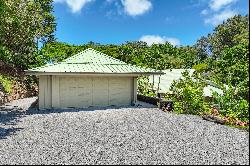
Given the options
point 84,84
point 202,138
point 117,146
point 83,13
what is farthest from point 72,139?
point 84,84

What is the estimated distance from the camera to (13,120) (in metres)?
14.9

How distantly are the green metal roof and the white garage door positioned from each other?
651 millimetres

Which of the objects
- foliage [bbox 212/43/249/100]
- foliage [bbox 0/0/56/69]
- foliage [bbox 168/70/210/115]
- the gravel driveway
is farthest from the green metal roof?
foliage [bbox 0/0/56/69]

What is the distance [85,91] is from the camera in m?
19.8

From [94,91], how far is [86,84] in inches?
26.4

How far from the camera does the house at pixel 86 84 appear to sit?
61.7 ft

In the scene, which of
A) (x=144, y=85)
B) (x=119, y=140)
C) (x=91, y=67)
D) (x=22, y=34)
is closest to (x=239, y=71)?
(x=119, y=140)

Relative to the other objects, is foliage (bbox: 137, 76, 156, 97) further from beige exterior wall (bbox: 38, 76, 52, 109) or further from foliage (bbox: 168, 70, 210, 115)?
beige exterior wall (bbox: 38, 76, 52, 109)

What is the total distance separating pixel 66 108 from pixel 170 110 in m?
6.16

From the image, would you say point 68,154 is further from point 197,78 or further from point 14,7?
point 14,7

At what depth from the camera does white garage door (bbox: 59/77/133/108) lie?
63.4 feet

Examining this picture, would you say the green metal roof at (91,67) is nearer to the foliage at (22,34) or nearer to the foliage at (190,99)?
the foliage at (190,99)

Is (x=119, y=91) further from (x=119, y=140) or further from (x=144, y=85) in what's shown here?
(x=119, y=140)

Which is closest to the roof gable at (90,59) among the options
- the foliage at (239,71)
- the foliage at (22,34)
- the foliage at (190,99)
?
the foliage at (190,99)
